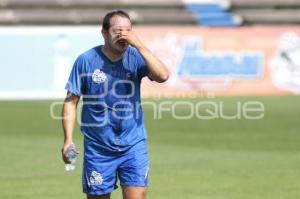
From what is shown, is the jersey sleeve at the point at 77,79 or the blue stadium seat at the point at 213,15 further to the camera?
the blue stadium seat at the point at 213,15

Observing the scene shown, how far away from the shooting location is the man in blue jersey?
721cm

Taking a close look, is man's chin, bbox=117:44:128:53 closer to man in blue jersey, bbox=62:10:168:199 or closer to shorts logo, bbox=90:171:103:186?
man in blue jersey, bbox=62:10:168:199

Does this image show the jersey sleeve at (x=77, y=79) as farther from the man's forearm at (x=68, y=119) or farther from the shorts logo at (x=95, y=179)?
the shorts logo at (x=95, y=179)

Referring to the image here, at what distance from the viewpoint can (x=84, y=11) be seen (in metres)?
34.9

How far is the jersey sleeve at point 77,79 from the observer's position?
727cm

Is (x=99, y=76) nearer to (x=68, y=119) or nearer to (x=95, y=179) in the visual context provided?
(x=68, y=119)

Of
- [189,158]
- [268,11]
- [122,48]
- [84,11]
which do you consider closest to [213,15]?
[268,11]

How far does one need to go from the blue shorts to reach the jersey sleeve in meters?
0.49

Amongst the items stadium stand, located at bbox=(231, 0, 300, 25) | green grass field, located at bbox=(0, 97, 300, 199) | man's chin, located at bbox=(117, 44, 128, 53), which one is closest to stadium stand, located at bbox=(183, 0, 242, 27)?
stadium stand, located at bbox=(231, 0, 300, 25)

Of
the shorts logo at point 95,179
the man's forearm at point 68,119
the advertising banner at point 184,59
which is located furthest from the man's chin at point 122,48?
the advertising banner at point 184,59

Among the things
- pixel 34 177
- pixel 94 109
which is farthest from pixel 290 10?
pixel 94 109

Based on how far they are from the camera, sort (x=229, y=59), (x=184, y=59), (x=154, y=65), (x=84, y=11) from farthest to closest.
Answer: (x=84, y=11) < (x=229, y=59) < (x=184, y=59) < (x=154, y=65)

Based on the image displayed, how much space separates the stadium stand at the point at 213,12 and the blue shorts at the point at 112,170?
83.8 ft

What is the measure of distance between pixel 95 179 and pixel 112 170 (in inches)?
6.5
